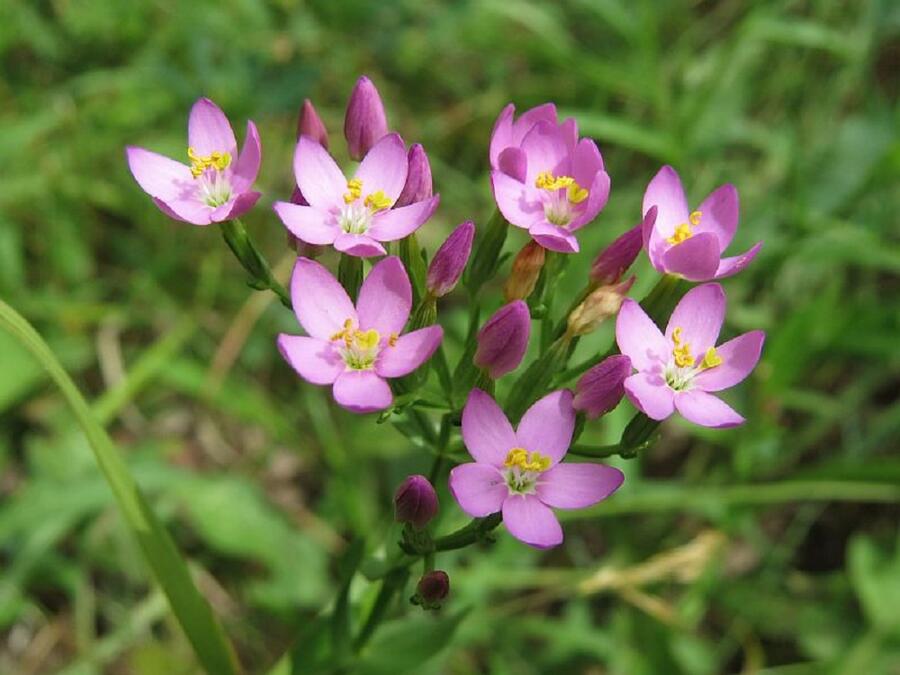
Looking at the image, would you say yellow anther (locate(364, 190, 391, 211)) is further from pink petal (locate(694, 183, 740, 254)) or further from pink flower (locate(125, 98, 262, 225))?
pink petal (locate(694, 183, 740, 254))

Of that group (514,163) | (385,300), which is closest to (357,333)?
(385,300)

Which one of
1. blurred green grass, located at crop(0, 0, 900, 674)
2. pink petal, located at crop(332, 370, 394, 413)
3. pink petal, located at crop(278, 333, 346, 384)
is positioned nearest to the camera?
pink petal, located at crop(332, 370, 394, 413)

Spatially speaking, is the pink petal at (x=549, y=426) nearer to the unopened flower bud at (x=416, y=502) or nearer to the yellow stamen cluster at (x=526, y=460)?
the yellow stamen cluster at (x=526, y=460)

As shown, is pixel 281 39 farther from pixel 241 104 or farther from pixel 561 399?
pixel 561 399

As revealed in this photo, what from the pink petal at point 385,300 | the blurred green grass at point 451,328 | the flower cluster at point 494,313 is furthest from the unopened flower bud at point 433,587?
the blurred green grass at point 451,328

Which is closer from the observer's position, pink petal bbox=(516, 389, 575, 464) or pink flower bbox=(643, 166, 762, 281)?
pink petal bbox=(516, 389, 575, 464)

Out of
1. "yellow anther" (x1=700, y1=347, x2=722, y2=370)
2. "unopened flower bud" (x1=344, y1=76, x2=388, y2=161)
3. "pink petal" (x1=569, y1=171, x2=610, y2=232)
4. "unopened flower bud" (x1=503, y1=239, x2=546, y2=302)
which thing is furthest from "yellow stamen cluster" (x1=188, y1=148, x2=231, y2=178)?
"yellow anther" (x1=700, y1=347, x2=722, y2=370)

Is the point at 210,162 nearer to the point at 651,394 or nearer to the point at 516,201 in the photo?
the point at 516,201
